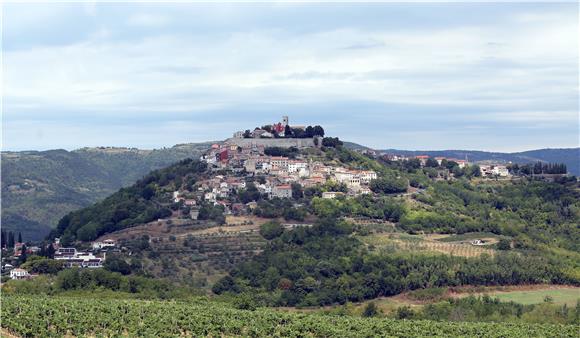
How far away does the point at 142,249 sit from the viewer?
212 feet

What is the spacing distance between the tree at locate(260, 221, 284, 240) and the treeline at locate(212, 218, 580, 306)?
10.7 feet

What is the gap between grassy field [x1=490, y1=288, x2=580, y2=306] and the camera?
5319 cm

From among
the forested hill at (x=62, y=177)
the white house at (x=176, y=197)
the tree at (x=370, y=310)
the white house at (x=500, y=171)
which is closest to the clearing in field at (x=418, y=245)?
the tree at (x=370, y=310)

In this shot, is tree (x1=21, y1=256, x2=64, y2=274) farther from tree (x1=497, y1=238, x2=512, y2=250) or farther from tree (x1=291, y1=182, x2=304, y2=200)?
tree (x1=497, y1=238, x2=512, y2=250)

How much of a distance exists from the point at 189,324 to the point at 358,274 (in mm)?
25746

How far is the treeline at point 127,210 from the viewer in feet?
235

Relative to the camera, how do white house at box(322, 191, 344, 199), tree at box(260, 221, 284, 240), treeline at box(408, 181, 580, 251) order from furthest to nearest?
white house at box(322, 191, 344, 199) → treeline at box(408, 181, 580, 251) → tree at box(260, 221, 284, 240)

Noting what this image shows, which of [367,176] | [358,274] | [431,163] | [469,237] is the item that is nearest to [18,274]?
[358,274]

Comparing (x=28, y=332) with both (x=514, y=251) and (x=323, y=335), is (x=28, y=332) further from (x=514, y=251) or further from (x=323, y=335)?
(x=514, y=251)

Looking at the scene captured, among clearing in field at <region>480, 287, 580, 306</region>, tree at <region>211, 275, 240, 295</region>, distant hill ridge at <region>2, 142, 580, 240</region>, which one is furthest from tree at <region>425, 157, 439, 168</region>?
tree at <region>211, 275, 240, 295</region>

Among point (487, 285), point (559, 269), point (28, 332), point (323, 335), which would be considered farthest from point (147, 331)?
point (559, 269)

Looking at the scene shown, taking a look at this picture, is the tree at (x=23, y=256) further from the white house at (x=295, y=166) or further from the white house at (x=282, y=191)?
the white house at (x=295, y=166)

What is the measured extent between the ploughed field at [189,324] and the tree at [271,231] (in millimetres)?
27649

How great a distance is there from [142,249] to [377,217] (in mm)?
17864
